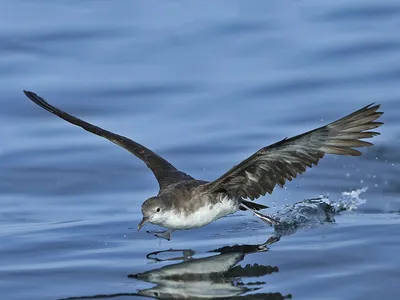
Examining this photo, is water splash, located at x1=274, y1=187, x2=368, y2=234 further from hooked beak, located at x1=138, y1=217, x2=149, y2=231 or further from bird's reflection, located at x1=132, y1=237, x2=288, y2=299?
hooked beak, located at x1=138, y1=217, x2=149, y2=231

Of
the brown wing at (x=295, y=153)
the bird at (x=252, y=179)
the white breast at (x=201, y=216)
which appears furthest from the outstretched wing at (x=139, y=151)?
the brown wing at (x=295, y=153)

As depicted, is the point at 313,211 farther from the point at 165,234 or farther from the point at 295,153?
the point at 295,153

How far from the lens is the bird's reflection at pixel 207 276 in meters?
8.27

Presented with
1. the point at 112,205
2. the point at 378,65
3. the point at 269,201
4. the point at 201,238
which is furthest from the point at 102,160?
the point at 378,65

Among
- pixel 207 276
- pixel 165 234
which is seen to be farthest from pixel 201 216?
pixel 207 276

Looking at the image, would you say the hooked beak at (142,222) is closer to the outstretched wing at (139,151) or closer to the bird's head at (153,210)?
the bird's head at (153,210)

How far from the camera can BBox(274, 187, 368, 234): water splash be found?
406 inches

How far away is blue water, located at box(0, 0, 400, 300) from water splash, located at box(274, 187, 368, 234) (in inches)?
1.9

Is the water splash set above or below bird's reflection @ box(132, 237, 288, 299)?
above

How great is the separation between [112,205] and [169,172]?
1.26 meters

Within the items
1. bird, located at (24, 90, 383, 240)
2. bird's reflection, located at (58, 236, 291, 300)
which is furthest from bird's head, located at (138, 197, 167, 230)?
bird's reflection, located at (58, 236, 291, 300)

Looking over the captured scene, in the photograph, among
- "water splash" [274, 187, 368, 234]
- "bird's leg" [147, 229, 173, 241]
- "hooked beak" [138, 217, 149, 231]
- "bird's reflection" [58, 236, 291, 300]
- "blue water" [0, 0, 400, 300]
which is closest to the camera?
"bird's reflection" [58, 236, 291, 300]

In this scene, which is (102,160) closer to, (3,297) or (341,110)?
(341,110)

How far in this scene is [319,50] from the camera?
16.6 m
